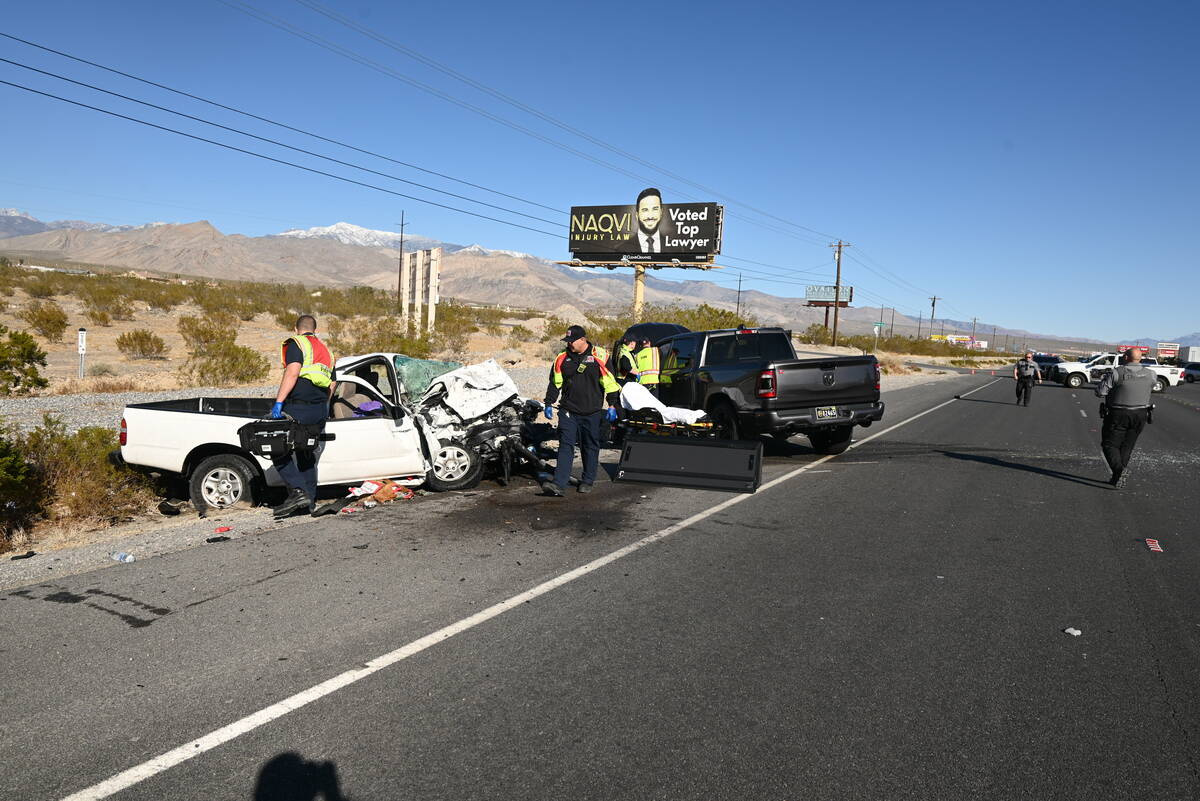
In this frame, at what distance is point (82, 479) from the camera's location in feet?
26.8

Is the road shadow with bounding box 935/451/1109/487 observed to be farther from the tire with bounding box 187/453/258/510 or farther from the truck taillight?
the tire with bounding box 187/453/258/510

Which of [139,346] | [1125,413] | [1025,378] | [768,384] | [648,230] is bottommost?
[139,346]

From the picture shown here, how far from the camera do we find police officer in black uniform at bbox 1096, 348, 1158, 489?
1043cm

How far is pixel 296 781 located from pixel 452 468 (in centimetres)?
624

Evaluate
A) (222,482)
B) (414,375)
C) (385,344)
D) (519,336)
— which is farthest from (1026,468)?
(519,336)

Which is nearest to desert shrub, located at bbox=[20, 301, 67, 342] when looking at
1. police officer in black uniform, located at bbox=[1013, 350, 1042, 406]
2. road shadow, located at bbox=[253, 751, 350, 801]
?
road shadow, located at bbox=[253, 751, 350, 801]

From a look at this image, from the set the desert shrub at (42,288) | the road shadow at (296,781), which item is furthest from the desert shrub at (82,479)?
the desert shrub at (42,288)

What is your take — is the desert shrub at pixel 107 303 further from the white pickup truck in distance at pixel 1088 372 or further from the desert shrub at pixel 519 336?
the white pickup truck in distance at pixel 1088 372

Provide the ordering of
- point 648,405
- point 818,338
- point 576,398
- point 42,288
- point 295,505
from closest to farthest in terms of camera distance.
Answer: point 295,505 < point 576,398 < point 648,405 < point 42,288 < point 818,338

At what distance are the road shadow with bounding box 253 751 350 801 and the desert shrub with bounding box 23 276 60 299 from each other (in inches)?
2063

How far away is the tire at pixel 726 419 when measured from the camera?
11.6m

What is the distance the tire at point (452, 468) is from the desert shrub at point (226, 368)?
14.3 meters

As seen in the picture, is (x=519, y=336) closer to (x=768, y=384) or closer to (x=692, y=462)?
(x=768, y=384)

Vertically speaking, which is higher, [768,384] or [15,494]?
[768,384]
